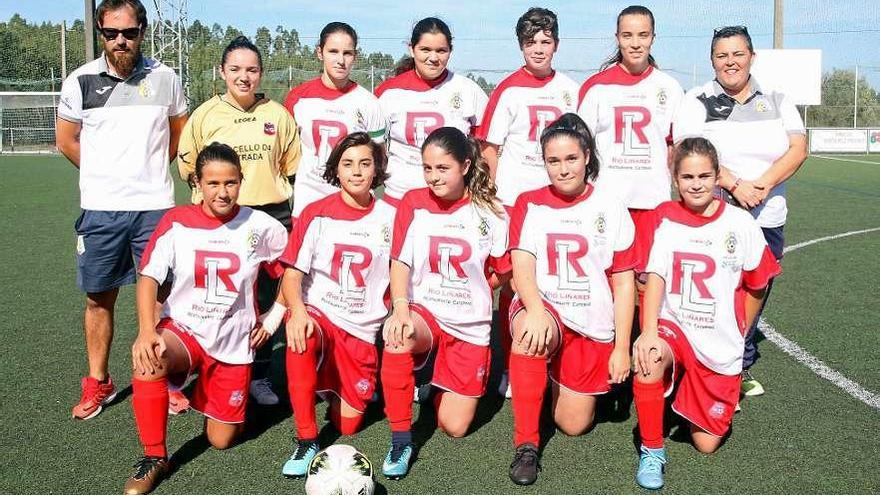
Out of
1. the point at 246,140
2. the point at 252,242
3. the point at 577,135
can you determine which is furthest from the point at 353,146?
the point at 577,135

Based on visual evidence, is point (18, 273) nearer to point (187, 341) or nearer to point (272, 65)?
point (187, 341)

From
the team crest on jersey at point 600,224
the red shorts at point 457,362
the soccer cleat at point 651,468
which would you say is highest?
the team crest on jersey at point 600,224

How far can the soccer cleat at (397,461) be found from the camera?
139 inches

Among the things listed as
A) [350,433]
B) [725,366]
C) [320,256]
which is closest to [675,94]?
[725,366]

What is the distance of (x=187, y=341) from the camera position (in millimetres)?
3768

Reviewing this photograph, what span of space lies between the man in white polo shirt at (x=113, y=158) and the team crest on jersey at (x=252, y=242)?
0.73 m

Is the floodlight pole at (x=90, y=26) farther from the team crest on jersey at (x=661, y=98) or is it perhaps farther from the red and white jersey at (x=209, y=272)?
the team crest on jersey at (x=661, y=98)

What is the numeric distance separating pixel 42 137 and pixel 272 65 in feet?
27.3

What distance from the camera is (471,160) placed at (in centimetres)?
395

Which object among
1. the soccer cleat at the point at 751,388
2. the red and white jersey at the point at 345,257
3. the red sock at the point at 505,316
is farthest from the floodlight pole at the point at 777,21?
the red and white jersey at the point at 345,257

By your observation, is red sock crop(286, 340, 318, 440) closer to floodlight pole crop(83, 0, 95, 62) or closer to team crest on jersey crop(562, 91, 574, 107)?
team crest on jersey crop(562, 91, 574, 107)

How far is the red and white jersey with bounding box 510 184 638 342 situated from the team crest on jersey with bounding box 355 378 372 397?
39.0 inches

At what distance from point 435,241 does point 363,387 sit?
0.82m

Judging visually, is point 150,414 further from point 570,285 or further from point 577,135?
point 577,135
